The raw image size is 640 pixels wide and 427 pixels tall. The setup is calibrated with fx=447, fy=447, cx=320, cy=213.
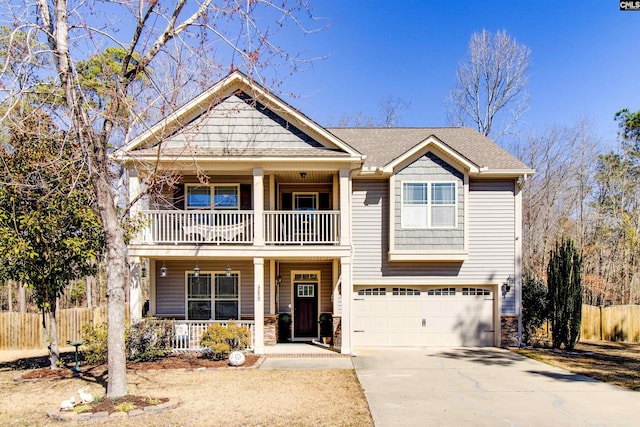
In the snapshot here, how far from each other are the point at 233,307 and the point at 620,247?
21.6m

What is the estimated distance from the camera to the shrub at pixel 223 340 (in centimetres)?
1217

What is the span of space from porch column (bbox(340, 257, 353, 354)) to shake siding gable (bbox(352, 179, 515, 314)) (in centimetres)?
162

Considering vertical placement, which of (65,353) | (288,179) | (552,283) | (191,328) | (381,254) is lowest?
(65,353)

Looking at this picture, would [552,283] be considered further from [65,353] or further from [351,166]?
[65,353]

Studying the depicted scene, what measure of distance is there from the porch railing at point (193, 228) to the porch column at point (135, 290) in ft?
2.61

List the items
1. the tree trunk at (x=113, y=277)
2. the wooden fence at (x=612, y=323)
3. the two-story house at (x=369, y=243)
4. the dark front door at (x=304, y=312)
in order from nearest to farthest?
the tree trunk at (x=113, y=277)
the two-story house at (x=369, y=243)
the dark front door at (x=304, y=312)
the wooden fence at (x=612, y=323)

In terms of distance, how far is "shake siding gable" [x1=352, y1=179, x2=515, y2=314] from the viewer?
573 inches

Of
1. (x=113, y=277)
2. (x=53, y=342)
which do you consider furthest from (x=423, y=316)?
(x=53, y=342)

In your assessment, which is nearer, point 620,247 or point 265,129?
point 265,129

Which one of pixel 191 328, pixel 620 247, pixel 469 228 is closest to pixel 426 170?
pixel 469 228

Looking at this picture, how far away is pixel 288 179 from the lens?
14977mm

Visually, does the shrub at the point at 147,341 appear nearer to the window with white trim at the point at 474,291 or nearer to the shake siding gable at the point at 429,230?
the shake siding gable at the point at 429,230

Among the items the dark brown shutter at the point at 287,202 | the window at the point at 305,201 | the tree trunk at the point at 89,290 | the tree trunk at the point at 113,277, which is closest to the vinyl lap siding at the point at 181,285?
the dark brown shutter at the point at 287,202

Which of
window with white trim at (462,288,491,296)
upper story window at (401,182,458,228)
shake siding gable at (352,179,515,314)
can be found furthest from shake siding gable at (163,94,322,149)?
window with white trim at (462,288,491,296)
